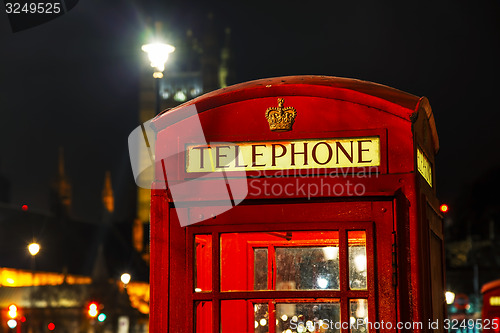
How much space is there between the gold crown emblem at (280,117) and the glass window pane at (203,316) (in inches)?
35.6

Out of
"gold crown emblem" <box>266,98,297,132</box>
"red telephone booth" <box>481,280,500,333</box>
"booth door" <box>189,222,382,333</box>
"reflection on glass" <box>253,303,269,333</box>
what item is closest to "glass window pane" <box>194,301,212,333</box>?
"booth door" <box>189,222,382,333</box>

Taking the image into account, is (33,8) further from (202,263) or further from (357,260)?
(357,260)

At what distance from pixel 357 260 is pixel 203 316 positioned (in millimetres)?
776

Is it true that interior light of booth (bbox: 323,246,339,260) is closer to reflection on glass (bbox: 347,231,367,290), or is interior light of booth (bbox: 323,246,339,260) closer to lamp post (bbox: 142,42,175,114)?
reflection on glass (bbox: 347,231,367,290)

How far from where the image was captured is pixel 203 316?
12.8ft

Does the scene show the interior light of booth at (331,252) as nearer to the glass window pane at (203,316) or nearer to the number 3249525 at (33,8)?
the glass window pane at (203,316)

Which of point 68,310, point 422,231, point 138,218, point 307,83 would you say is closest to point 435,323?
point 422,231

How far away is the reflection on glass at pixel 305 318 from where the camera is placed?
412cm

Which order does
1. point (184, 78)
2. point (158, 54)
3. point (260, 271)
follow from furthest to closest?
point (184, 78) < point (158, 54) < point (260, 271)

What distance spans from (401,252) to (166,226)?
113 cm

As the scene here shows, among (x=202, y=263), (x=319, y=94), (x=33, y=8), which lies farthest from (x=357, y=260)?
(x=33, y=8)

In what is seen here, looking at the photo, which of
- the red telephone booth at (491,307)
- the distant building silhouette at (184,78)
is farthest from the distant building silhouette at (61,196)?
the red telephone booth at (491,307)

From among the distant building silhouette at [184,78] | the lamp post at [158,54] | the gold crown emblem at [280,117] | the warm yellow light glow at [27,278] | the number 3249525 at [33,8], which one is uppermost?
the distant building silhouette at [184,78]

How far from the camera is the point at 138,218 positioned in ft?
323
